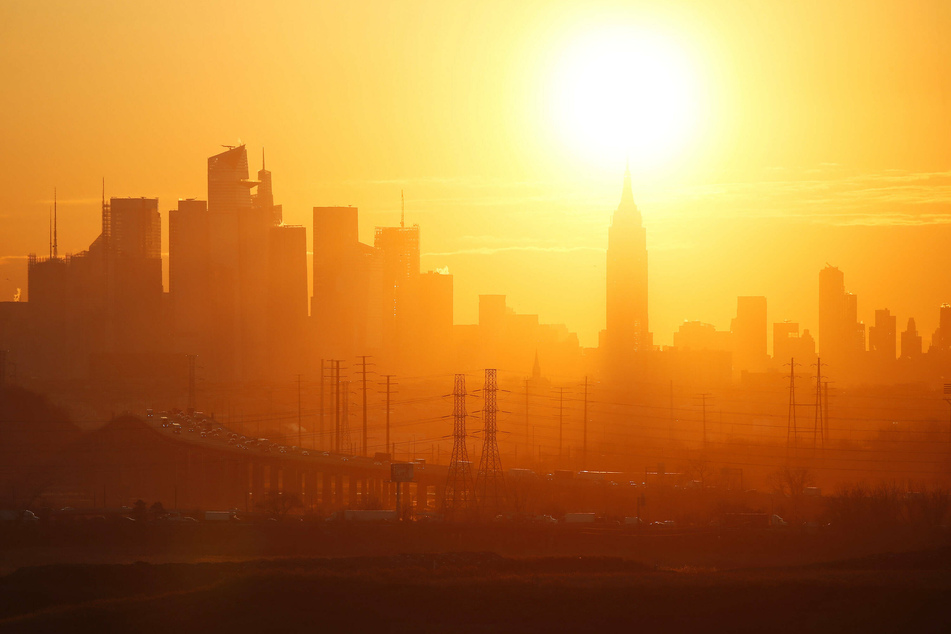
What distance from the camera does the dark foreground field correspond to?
1272 inches

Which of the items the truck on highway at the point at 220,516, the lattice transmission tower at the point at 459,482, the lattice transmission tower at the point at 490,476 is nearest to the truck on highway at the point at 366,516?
the lattice transmission tower at the point at 459,482

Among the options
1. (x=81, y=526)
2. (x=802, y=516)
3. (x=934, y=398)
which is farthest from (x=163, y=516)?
(x=934, y=398)

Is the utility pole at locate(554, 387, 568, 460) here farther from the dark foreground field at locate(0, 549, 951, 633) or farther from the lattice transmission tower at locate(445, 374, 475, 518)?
the dark foreground field at locate(0, 549, 951, 633)

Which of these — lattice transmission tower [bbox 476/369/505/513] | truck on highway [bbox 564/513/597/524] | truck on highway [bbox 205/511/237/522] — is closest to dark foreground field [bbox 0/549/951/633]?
truck on highway [bbox 205/511/237/522]

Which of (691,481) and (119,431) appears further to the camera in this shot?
(119,431)

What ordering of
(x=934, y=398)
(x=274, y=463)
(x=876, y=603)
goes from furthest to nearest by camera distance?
(x=934, y=398)
(x=274, y=463)
(x=876, y=603)

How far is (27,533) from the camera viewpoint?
57250mm

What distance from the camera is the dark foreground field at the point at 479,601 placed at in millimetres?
32312

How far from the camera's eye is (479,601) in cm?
3481

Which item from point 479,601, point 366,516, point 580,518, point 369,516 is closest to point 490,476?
point 580,518

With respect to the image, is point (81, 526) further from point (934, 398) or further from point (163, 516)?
point (934, 398)

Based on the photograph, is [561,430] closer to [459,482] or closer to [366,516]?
[459,482]

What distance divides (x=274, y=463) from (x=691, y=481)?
3285 centimetres

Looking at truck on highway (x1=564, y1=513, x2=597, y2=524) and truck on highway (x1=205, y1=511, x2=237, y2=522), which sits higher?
truck on highway (x1=205, y1=511, x2=237, y2=522)
